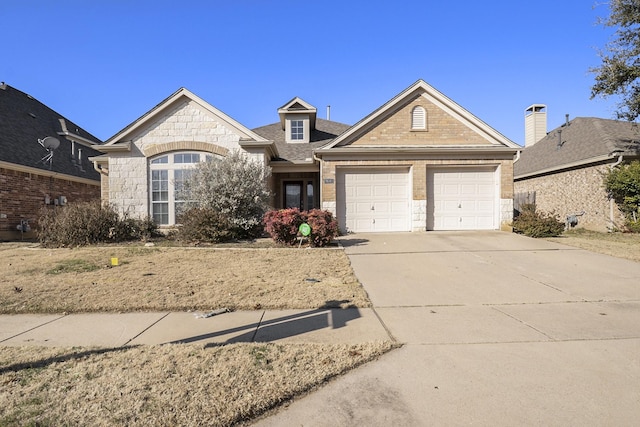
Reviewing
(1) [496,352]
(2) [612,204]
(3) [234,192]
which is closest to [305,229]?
(3) [234,192]

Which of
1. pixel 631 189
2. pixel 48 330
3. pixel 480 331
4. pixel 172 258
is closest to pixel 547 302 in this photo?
pixel 480 331

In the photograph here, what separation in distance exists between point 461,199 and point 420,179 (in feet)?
6.32

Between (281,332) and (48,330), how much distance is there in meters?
3.04

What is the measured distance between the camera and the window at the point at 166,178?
13516 millimetres

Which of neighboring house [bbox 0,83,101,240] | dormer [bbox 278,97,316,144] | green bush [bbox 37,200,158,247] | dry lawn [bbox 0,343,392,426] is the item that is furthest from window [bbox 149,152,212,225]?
Result: dry lawn [bbox 0,343,392,426]

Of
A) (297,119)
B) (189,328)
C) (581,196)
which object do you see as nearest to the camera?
(189,328)

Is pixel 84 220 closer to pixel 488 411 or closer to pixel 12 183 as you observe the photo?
pixel 12 183

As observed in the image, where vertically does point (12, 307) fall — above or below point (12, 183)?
below

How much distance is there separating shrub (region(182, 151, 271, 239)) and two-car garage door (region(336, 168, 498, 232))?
3.34m

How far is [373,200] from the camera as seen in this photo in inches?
539

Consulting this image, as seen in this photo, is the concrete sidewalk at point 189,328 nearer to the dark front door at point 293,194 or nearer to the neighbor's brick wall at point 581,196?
the dark front door at point 293,194

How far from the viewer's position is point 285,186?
17.6 meters

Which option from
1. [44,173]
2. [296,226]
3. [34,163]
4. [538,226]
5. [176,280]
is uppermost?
[34,163]

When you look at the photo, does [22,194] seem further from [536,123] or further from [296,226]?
[536,123]
